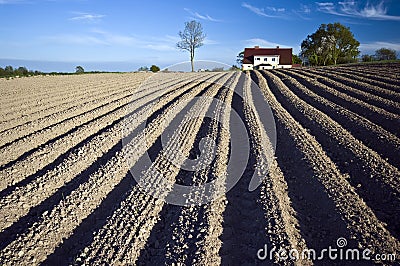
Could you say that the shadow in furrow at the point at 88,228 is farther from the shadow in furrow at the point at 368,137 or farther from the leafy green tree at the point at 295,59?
the leafy green tree at the point at 295,59

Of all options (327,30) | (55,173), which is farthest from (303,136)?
(327,30)

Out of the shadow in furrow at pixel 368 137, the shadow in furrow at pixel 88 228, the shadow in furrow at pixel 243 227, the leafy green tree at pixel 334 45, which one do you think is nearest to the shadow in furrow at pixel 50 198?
the shadow in furrow at pixel 88 228

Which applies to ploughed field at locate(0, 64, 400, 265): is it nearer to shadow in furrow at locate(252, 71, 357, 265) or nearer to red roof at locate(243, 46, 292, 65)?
shadow in furrow at locate(252, 71, 357, 265)

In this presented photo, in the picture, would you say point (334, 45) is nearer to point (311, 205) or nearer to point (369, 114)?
point (369, 114)

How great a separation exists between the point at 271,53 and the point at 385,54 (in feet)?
57.0

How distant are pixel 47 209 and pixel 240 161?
11.2ft

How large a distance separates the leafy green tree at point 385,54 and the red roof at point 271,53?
1322cm

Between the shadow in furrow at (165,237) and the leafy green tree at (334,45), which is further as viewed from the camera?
the leafy green tree at (334,45)

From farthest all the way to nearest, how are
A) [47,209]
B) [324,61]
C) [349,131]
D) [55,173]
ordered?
1. [324,61]
2. [349,131]
3. [55,173]
4. [47,209]

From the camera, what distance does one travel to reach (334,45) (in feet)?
157

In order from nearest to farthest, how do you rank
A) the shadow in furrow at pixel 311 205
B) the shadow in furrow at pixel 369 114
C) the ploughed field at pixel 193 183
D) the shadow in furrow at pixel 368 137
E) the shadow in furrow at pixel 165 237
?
the shadow in furrow at pixel 165 237 < the ploughed field at pixel 193 183 < the shadow in furrow at pixel 311 205 < the shadow in furrow at pixel 368 137 < the shadow in furrow at pixel 369 114

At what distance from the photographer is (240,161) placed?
613 centimetres

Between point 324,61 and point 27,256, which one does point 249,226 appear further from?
point 324,61

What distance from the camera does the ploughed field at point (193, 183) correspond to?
3.59m
